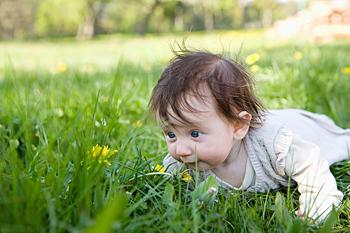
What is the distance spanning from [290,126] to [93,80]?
230cm

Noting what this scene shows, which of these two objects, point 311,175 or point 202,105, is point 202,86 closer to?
point 202,105

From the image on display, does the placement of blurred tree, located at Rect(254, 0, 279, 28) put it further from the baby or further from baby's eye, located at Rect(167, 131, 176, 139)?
baby's eye, located at Rect(167, 131, 176, 139)

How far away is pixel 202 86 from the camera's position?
65.6 inches

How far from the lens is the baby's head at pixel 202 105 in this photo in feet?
5.43

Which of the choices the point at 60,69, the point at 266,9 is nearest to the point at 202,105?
the point at 60,69

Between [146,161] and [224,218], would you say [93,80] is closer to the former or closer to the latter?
[146,161]

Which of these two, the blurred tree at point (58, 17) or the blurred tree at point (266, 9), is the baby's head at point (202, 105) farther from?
the blurred tree at point (266, 9)

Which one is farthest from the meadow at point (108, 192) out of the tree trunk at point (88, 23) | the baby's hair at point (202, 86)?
the tree trunk at point (88, 23)

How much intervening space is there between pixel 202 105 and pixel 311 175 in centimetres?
50

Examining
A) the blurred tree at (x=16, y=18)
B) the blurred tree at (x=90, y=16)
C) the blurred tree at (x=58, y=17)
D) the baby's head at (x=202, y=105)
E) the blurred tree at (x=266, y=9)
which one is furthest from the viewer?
the blurred tree at (x=266, y=9)

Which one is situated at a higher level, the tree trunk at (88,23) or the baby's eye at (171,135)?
the baby's eye at (171,135)

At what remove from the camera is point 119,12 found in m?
40.0

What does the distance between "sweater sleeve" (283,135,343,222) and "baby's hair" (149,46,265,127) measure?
25cm

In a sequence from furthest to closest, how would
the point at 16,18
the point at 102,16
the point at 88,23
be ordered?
the point at 102,16 → the point at 88,23 → the point at 16,18
